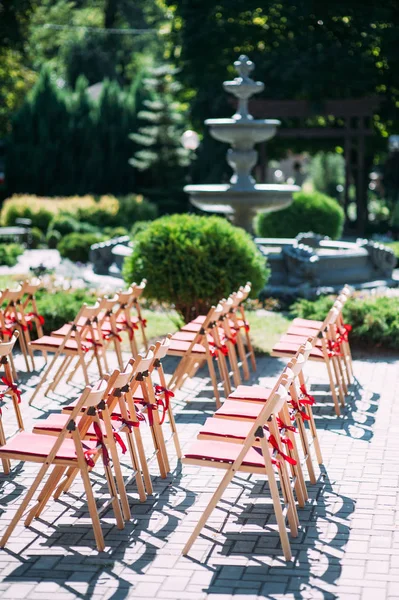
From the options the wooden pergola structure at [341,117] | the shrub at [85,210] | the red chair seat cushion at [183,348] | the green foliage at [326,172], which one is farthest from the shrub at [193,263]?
the green foliage at [326,172]

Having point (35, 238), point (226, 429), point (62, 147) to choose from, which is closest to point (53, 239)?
point (35, 238)

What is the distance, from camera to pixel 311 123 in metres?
30.4

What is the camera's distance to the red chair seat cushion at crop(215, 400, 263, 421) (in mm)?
6543

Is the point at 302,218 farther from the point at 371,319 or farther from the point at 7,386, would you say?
the point at 7,386

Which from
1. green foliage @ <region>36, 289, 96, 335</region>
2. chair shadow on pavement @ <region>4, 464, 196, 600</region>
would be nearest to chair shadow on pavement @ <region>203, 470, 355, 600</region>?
chair shadow on pavement @ <region>4, 464, 196, 600</region>

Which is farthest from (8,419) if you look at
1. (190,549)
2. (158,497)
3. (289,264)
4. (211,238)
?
(289,264)

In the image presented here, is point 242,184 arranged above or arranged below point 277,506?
above

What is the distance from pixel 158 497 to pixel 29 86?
35215 mm

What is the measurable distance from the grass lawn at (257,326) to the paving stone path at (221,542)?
13.8 ft

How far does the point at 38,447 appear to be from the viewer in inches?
233

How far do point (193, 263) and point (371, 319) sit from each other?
6.89ft

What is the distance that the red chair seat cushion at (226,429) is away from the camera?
5953mm

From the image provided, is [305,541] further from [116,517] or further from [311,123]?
[311,123]

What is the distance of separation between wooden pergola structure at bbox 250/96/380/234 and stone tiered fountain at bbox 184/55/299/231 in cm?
1082
